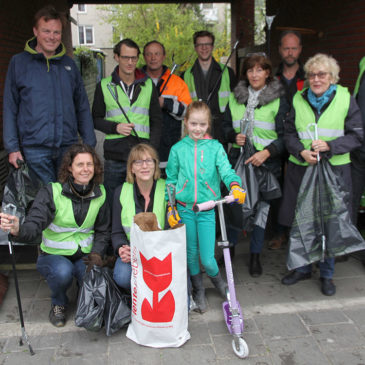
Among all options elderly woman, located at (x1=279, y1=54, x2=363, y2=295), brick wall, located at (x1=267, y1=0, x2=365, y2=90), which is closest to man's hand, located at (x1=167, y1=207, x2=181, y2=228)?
elderly woman, located at (x1=279, y1=54, x2=363, y2=295)

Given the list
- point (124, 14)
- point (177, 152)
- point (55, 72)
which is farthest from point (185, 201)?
point (124, 14)

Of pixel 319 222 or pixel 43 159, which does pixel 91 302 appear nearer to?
pixel 43 159

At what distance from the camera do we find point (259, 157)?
3.56 m

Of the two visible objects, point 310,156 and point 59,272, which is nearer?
point 59,272

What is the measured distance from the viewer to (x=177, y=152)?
3.21m

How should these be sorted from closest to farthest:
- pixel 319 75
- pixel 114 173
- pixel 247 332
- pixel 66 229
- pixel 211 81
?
pixel 247 332
pixel 66 229
pixel 319 75
pixel 114 173
pixel 211 81

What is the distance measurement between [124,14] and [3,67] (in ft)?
57.8

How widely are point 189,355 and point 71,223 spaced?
50.8 inches

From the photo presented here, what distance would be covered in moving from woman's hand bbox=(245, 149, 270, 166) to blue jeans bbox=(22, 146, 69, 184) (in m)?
1.64

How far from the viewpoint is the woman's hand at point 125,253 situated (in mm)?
3061

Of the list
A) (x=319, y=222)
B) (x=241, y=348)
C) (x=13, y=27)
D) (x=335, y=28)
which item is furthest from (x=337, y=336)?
(x=13, y=27)

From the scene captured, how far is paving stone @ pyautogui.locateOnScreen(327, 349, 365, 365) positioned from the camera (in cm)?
270

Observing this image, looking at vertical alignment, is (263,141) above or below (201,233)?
above

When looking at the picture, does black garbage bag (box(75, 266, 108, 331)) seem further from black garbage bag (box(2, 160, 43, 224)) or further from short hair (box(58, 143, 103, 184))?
black garbage bag (box(2, 160, 43, 224))
